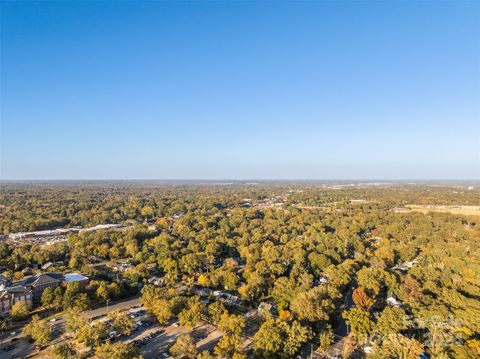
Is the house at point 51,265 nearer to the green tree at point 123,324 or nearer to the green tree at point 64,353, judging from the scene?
the green tree at point 123,324

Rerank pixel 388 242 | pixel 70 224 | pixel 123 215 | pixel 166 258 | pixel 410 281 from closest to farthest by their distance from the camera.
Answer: pixel 410 281
pixel 166 258
pixel 388 242
pixel 70 224
pixel 123 215

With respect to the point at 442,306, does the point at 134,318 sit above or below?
below

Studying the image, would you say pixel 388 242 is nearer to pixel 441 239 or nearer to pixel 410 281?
pixel 441 239

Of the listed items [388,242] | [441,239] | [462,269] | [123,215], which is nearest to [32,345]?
[462,269]

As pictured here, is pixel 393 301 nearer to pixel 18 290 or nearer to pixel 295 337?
pixel 295 337

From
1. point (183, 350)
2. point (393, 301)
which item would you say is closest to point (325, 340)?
point (183, 350)

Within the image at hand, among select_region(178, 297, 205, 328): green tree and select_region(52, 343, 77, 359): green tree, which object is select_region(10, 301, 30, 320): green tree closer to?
select_region(52, 343, 77, 359): green tree

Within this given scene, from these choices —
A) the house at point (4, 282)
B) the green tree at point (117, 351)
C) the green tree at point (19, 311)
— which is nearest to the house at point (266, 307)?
the green tree at point (117, 351)
